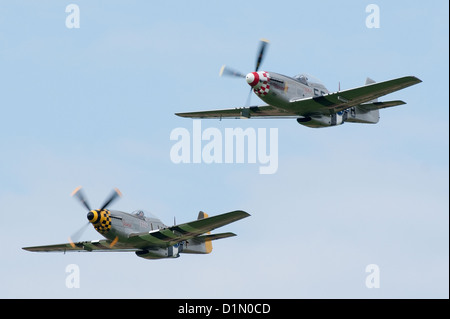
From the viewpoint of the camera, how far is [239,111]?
60.6 m

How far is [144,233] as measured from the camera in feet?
179

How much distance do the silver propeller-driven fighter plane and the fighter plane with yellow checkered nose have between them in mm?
7032

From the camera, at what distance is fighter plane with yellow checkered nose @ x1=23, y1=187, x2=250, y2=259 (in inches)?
2095

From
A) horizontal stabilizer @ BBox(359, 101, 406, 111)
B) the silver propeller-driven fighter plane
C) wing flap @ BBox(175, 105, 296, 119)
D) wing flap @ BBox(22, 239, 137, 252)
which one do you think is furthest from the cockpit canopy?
wing flap @ BBox(22, 239, 137, 252)

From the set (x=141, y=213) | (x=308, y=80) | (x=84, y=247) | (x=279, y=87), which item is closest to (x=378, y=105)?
(x=308, y=80)

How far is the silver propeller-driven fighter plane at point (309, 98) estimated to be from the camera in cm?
5338

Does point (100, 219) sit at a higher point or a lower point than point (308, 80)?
lower

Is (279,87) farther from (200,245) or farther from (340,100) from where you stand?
(200,245)

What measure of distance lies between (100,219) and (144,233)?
8.71 ft

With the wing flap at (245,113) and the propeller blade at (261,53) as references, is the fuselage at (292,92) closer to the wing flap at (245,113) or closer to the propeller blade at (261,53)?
the wing flap at (245,113)

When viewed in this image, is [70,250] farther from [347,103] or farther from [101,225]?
[347,103]

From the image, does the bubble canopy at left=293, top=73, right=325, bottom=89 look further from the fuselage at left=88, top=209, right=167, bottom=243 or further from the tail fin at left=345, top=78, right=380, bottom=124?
the fuselage at left=88, top=209, right=167, bottom=243

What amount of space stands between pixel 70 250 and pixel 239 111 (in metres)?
12.9
